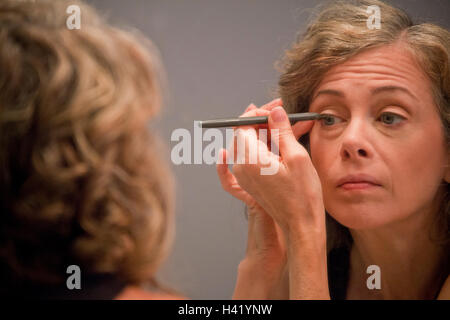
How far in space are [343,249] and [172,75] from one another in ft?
1.73

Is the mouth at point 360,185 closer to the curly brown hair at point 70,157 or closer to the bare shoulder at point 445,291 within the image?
the bare shoulder at point 445,291

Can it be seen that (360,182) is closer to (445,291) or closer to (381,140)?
(381,140)

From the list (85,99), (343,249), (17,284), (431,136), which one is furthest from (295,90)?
(17,284)

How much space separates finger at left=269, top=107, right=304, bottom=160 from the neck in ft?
0.93

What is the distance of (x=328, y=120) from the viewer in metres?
0.75

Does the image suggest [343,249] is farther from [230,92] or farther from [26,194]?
[26,194]

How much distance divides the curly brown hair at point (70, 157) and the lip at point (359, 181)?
0.35 meters

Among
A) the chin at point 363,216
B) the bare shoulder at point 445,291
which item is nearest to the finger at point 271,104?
the chin at point 363,216

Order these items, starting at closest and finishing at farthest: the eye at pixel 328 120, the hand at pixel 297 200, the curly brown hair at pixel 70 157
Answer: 1. the curly brown hair at pixel 70 157
2. the hand at pixel 297 200
3. the eye at pixel 328 120

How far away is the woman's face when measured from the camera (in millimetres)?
688

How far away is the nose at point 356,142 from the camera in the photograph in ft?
2.24

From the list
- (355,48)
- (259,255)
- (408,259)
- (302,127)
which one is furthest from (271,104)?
(408,259)

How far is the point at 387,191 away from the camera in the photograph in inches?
27.2
